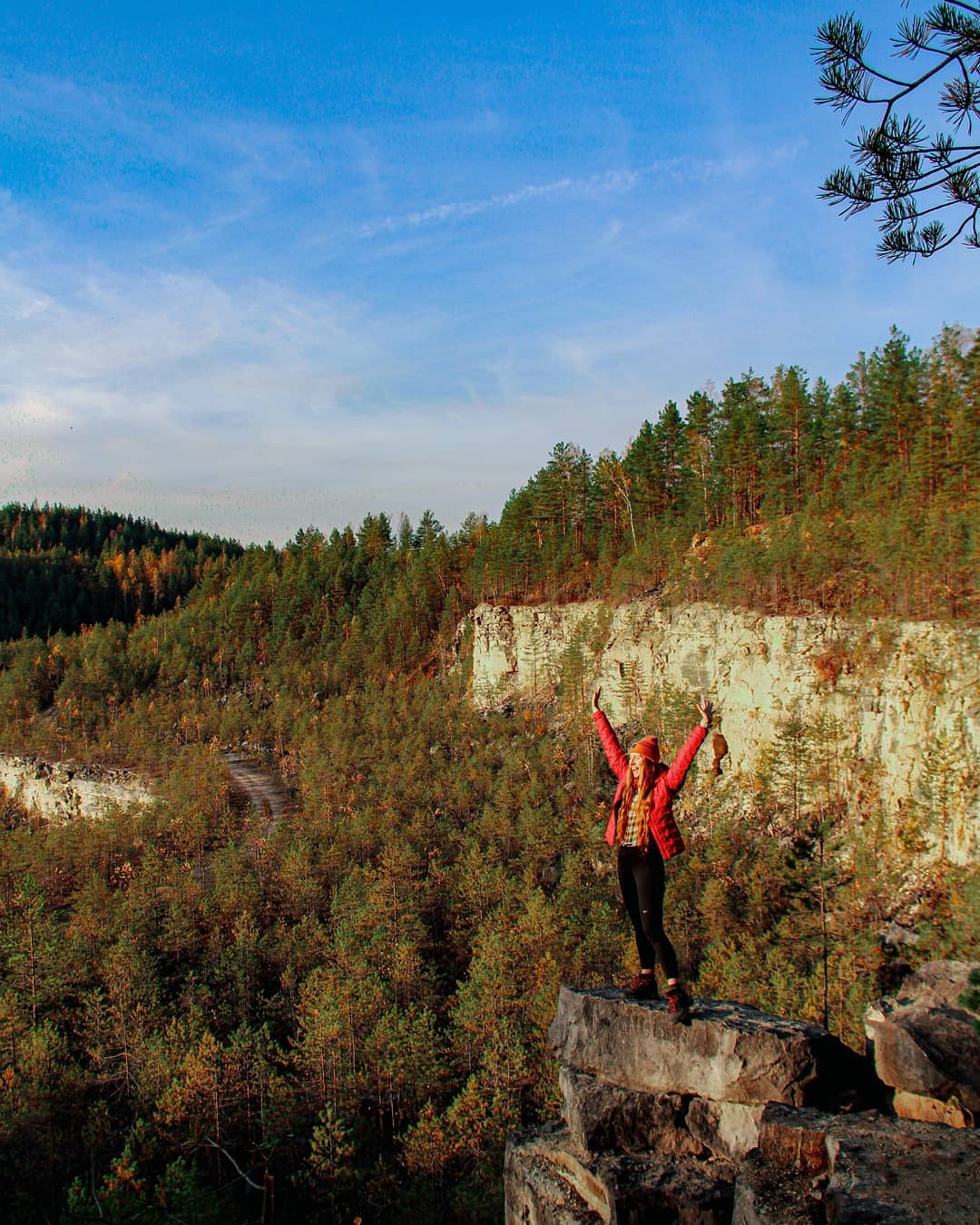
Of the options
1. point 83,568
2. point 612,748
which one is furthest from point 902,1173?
point 83,568

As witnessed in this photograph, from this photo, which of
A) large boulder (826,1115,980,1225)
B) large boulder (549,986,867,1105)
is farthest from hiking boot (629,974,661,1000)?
large boulder (826,1115,980,1225)

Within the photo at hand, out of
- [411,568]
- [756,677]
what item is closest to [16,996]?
[756,677]

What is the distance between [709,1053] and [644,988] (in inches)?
32.8

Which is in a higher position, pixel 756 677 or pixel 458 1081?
pixel 756 677

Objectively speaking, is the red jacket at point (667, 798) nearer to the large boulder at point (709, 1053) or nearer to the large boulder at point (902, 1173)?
the large boulder at point (709, 1053)

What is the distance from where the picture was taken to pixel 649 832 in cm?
700

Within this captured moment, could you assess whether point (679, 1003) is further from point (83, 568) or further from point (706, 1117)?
point (83, 568)

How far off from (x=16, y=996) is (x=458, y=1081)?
17981mm

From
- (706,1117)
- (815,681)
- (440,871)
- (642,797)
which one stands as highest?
(642,797)

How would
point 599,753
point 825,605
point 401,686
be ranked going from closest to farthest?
point 825,605, point 599,753, point 401,686

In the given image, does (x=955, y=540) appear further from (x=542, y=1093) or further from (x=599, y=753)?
(x=542, y=1093)

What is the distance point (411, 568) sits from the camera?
253 feet

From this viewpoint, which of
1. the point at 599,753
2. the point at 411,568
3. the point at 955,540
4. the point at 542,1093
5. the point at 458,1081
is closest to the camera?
the point at 542,1093

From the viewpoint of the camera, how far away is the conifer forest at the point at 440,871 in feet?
75.0
